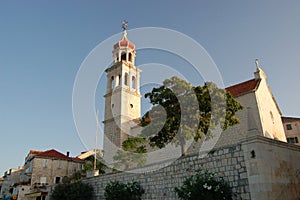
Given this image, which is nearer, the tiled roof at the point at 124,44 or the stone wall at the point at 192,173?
the stone wall at the point at 192,173

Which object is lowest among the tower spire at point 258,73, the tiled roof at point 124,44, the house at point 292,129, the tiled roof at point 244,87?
the house at point 292,129

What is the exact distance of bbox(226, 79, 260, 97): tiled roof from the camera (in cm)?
2494

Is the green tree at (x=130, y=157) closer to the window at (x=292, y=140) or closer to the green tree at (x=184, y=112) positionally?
the green tree at (x=184, y=112)

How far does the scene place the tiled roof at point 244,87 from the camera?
24941mm

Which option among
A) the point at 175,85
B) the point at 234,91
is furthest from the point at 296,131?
the point at 175,85

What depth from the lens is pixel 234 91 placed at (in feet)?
87.7

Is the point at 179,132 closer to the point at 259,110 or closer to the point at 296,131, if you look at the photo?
the point at 259,110

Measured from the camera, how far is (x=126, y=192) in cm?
1395

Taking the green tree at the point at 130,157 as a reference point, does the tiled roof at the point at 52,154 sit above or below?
above

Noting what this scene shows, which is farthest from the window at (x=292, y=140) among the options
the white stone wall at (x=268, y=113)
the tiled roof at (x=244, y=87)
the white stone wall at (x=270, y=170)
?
the white stone wall at (x=270, y=170)

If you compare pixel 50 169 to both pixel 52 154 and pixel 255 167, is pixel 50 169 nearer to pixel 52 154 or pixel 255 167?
pixel 52 154

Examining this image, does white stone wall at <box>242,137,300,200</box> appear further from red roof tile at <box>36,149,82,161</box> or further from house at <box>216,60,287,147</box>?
red roof tile at <box>36,149,82,161</box>

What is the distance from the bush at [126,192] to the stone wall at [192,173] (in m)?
0.32

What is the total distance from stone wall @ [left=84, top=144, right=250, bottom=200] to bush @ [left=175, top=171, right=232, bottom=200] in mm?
357
